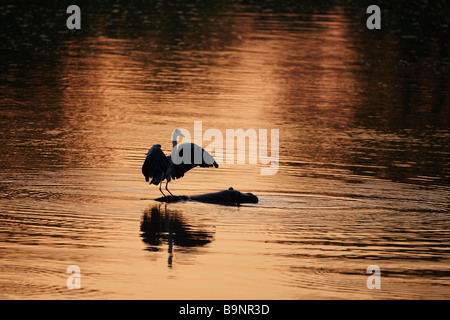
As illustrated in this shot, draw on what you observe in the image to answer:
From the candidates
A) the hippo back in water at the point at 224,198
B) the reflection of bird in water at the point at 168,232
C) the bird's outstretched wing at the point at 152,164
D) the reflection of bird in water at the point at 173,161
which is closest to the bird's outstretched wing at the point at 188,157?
the reflection of bird in water at the point at 173,161

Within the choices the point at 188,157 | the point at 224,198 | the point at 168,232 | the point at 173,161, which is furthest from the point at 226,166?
the point at 168,232

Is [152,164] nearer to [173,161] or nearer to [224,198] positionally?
[173,161]

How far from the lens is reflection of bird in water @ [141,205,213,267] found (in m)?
12.6

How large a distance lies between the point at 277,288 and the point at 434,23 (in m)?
34.3

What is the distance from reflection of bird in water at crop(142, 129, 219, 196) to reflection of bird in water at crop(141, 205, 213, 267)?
64cm

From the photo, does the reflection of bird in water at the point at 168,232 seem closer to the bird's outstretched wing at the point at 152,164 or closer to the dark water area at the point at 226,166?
the dark water area at the point at 226,166

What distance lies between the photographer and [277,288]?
10859mm

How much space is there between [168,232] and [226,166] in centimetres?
400

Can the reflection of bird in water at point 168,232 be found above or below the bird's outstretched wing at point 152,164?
below

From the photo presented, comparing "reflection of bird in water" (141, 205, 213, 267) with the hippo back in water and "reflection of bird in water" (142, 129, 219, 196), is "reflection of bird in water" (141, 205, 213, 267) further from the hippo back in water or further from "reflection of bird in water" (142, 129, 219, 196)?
"reflection of bird in water" (142, 129, 219, 196)

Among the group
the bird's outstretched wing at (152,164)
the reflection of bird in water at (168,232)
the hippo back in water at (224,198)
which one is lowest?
the reflection of bird in water at (168,232)

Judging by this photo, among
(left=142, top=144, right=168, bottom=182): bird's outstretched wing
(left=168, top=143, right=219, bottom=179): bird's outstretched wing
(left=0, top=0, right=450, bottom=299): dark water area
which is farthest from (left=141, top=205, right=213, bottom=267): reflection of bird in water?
(left=168, top=143, right=219, bottom=179): bird's outstretched wing

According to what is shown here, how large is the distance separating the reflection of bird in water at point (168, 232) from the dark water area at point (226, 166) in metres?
0.05

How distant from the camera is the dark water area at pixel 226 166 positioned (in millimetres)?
11383
